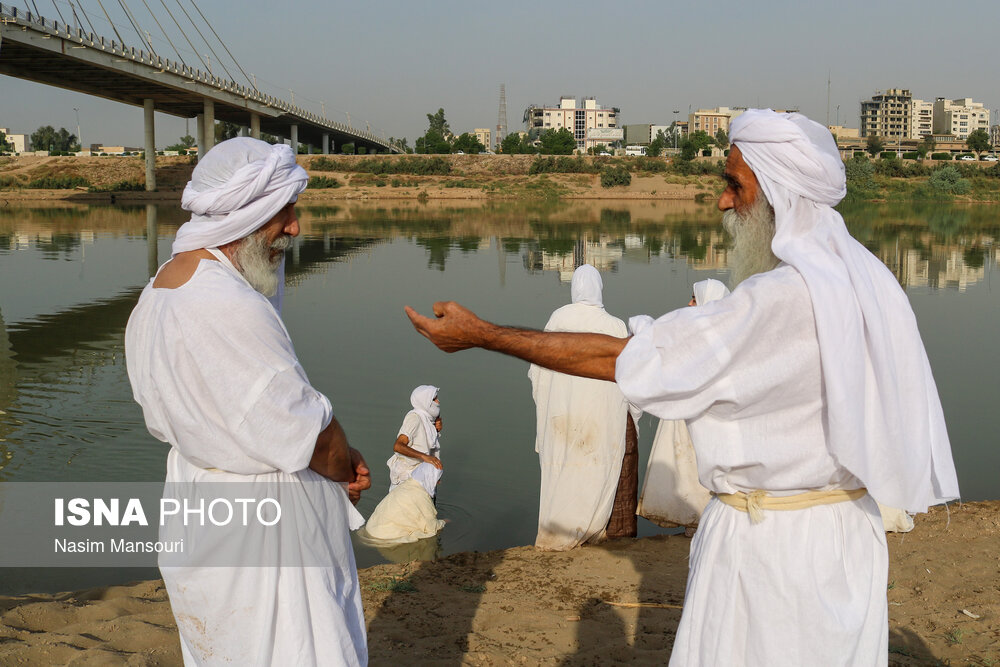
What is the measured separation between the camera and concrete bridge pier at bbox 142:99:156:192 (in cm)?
5594

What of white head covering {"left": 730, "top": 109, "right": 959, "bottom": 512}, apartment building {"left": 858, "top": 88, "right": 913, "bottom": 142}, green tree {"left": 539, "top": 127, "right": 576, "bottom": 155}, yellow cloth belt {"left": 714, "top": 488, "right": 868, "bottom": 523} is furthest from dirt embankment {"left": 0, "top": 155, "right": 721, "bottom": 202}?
apartment building {"left": 858, "top": 88, "right": 913, "bottom": 142}

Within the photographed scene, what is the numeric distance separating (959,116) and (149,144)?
168 metres

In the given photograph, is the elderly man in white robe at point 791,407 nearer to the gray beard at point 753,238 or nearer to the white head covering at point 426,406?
the gray beard at point 753,238

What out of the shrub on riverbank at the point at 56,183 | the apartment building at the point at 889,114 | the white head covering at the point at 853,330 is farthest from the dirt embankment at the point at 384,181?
the apartment building at the point at 889,114

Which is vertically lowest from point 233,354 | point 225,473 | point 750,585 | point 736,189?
point 750,585

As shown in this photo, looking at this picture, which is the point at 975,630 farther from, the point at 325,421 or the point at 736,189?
the point at 325,421

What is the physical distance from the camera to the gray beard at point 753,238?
7.42 ft

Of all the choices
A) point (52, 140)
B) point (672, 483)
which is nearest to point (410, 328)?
point (672, 483)

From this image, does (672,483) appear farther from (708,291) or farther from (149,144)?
(149,144)

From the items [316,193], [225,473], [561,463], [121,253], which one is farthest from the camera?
[316,193]

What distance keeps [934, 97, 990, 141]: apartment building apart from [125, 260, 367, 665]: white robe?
189 metres

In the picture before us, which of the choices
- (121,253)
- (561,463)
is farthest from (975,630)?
(121,253)

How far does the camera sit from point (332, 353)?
40.7ft

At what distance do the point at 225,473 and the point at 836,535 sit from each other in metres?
1.50
